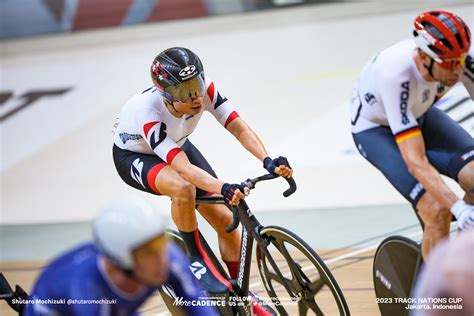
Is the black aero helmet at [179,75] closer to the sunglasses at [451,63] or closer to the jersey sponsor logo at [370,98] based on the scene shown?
the jersey sponsor logo at [370,98]

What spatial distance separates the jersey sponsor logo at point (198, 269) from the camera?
440 cm

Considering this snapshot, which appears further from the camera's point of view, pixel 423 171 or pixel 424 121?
pixel 424 121

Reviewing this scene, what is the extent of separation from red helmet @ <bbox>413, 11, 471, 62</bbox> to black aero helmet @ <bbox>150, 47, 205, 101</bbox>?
1131mm

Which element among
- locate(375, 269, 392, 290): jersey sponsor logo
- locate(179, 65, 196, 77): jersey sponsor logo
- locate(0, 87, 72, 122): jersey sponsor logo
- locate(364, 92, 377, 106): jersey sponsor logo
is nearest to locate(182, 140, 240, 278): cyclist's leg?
locate(179, 65, 196, 77): jersey sponsor logo

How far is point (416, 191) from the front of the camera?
3688mm

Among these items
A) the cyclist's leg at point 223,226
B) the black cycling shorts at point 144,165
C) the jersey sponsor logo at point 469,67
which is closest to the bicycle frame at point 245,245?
the cyclist's leg at point 223,226

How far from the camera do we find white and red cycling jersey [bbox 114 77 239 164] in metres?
4.31

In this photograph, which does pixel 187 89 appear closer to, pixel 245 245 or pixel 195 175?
pixel 195 175

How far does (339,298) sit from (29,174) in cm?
595

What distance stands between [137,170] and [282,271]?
920 mm

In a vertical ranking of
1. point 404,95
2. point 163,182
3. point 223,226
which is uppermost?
point 404,95

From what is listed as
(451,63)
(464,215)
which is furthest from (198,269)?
(451,63)

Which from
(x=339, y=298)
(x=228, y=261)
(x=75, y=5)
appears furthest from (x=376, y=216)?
(x=75, y=5)

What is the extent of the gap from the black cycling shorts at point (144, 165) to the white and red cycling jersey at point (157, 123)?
0.05 m
